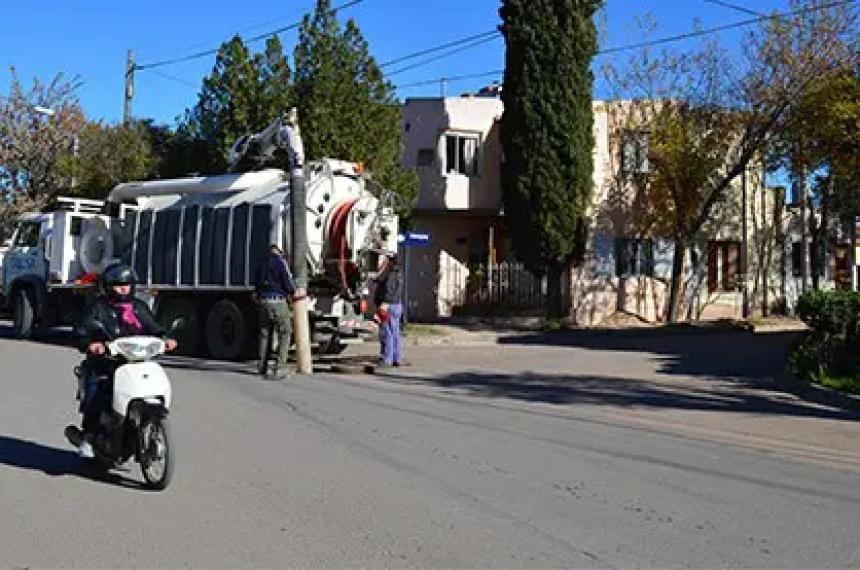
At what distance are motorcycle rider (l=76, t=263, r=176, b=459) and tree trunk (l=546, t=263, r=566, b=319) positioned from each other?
20951 millimetres

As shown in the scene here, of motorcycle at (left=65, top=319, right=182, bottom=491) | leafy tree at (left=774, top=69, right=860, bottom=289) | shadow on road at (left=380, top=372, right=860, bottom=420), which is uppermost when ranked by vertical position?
leafy tree at (left=774, top=69, right=860, bottom=289)

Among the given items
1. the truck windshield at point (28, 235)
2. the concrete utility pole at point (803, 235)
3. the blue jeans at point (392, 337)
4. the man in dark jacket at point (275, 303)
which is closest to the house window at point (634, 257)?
the concrete utility pole at point (803, 235)

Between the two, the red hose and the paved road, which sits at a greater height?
the red hose

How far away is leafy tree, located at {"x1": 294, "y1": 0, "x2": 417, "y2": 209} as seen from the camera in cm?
2212

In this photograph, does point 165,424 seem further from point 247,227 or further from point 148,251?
point 148,251

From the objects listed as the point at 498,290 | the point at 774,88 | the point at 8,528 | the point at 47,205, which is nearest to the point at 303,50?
the point at 498,290

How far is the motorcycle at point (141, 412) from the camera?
7.09 metres

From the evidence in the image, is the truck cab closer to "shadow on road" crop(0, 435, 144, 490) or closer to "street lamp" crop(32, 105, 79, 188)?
"shadow on road" crop(0, 435, 144, 490)

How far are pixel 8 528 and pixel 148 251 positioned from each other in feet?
42.5

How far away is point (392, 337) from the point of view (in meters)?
16.4

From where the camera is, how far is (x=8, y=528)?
616cm

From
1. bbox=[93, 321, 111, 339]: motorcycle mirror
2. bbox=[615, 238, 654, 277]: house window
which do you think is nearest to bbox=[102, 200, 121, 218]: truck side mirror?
bbox=[93, 321, 111, 339]: motorcycle mirror

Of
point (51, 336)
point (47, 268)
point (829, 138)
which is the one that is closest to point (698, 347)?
point (829, 138)

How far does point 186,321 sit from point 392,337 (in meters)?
4.16
